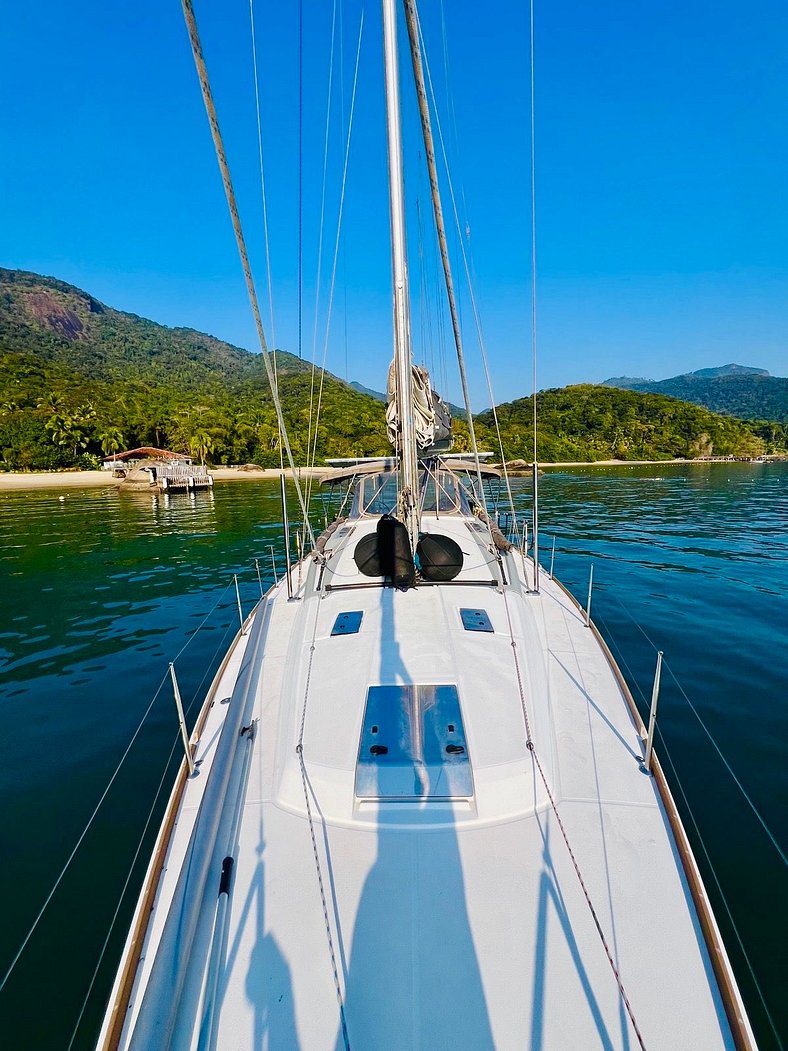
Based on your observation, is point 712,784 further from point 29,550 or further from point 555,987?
point 29,550

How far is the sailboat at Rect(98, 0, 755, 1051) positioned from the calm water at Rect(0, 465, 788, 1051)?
1.09 m

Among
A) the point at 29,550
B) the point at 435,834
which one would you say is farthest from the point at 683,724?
the point at 29,550

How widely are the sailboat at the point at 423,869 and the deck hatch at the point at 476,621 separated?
0.02 meters

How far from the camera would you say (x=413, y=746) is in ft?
10.5

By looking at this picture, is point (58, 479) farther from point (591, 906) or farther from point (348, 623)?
point (591, 906)

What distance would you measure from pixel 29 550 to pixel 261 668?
16546mm

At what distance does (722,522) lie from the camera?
67.2 feet

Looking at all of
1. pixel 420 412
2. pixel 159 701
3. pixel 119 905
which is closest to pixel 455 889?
pixel 119 905

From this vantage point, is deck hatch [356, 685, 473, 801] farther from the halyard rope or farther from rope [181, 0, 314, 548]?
rope [181, 0, 314, 548]

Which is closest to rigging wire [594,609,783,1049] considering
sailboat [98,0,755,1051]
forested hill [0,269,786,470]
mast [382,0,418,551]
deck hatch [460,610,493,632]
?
sailboat [98,0,755,1051]

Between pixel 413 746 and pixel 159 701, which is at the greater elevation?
pixel 413 746

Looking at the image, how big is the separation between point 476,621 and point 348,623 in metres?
1.25

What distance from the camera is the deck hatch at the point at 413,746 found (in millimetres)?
2984

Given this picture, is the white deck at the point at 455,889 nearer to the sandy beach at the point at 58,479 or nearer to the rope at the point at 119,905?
the rope at the point at 119,905
